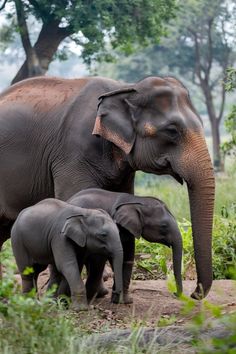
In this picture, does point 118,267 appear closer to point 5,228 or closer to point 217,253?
point 5,228

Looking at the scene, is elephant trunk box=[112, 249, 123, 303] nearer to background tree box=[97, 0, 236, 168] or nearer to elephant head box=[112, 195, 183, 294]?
elephant head box=[112, 195, 183, 294]

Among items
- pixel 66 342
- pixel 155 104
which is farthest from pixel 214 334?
pixel 155 104

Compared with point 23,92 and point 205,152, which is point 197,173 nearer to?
point 205,152

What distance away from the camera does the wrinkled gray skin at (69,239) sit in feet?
24.6

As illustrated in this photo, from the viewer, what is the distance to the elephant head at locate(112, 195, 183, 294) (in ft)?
25.4

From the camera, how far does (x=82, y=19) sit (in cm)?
1944

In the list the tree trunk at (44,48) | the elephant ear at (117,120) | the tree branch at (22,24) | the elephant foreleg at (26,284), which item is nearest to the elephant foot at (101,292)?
the elephant foreleg at (26,284)

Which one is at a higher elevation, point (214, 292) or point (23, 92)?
point (23, 92)

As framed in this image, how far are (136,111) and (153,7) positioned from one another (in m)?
12.1

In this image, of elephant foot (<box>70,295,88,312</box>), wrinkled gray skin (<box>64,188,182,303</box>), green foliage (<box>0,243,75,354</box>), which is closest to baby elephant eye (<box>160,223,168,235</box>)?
wrinkled gray skin (<box>64,188,182,303</box>)

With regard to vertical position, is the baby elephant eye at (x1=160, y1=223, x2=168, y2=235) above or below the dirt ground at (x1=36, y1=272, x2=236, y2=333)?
above

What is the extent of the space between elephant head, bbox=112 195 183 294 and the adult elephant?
175 millimetres

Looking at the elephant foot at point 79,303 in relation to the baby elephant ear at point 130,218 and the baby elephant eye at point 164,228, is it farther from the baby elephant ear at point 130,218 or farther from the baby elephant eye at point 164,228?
the baby elephant eye at point 164,228

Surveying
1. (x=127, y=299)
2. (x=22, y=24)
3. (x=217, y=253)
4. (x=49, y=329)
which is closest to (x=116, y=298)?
(x=127, y=299)
